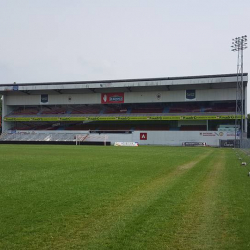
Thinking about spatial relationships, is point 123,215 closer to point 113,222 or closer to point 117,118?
point 113,222

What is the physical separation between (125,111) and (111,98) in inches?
168

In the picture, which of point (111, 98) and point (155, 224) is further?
point (111, 98)

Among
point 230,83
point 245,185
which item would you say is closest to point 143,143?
point 230,83

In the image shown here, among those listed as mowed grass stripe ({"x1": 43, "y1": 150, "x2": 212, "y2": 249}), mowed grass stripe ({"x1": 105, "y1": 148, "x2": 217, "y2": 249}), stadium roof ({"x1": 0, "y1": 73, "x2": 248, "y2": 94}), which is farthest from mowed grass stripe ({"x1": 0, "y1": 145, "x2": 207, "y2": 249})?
stadium roof ({"x1": 0, "y1": 73, "x2": 248, "y2": 94})

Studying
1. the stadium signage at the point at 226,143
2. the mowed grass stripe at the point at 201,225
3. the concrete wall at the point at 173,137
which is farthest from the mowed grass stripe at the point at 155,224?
the concrete wall at the point at 173,137

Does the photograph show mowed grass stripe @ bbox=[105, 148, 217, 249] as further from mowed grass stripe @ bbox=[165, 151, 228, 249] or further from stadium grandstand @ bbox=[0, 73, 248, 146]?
stadium grandstand @ bbox=[0, 73, 248, 146]

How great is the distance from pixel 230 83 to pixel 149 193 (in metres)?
58.2

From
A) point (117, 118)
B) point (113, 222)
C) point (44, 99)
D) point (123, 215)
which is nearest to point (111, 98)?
point (117, 118)

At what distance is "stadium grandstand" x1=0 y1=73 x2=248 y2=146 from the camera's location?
62031 mm

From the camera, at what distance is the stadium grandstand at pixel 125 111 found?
2442 inches

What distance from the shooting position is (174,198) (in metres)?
8.12

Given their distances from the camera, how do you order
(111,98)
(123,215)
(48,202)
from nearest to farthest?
1. (123,215)
2. (48,202)
3. (111,98)

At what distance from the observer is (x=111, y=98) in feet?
235

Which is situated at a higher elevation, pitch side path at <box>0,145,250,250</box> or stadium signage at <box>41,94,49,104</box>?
stadium signage at <box>41,94,49,104</box>
